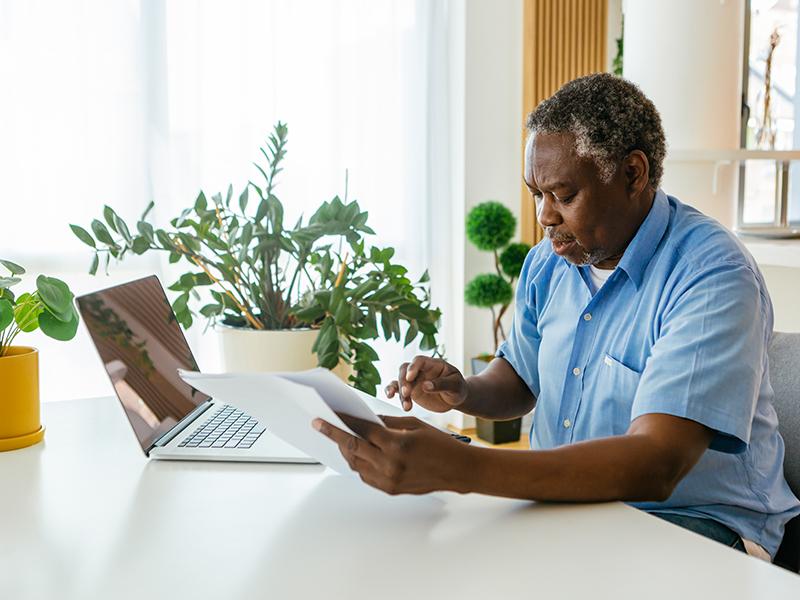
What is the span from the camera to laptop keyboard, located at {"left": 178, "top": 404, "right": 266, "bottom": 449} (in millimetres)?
1273

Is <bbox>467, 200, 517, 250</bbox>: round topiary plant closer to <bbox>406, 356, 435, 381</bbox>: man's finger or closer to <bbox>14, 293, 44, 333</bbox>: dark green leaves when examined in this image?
<bbox>406, 356, 435, 381</bbox>: man's finger

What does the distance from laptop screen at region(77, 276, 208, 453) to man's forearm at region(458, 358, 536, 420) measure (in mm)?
466

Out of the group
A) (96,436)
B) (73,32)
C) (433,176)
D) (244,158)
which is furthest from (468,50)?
(96,436)

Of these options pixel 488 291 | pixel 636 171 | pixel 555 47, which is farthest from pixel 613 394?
pixel 555 47

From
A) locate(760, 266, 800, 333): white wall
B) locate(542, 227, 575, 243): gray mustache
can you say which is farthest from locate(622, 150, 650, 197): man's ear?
locate(760, 266, 800, 333): white wall

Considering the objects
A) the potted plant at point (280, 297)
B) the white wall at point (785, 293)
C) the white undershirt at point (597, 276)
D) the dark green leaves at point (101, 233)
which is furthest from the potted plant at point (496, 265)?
the white undershirt at point (597, 276)

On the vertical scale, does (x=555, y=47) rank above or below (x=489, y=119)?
above

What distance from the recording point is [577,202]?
133 centimetres

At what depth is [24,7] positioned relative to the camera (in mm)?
2986

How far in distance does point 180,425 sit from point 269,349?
0.57 meters

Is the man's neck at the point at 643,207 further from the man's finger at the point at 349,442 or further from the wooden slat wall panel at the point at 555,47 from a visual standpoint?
the wooden slat wall panel at the point at 555,47

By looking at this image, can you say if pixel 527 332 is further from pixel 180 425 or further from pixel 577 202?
pixel 180 425

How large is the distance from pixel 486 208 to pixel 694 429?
8.81ft

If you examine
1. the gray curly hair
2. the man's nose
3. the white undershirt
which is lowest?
the white undershirt
